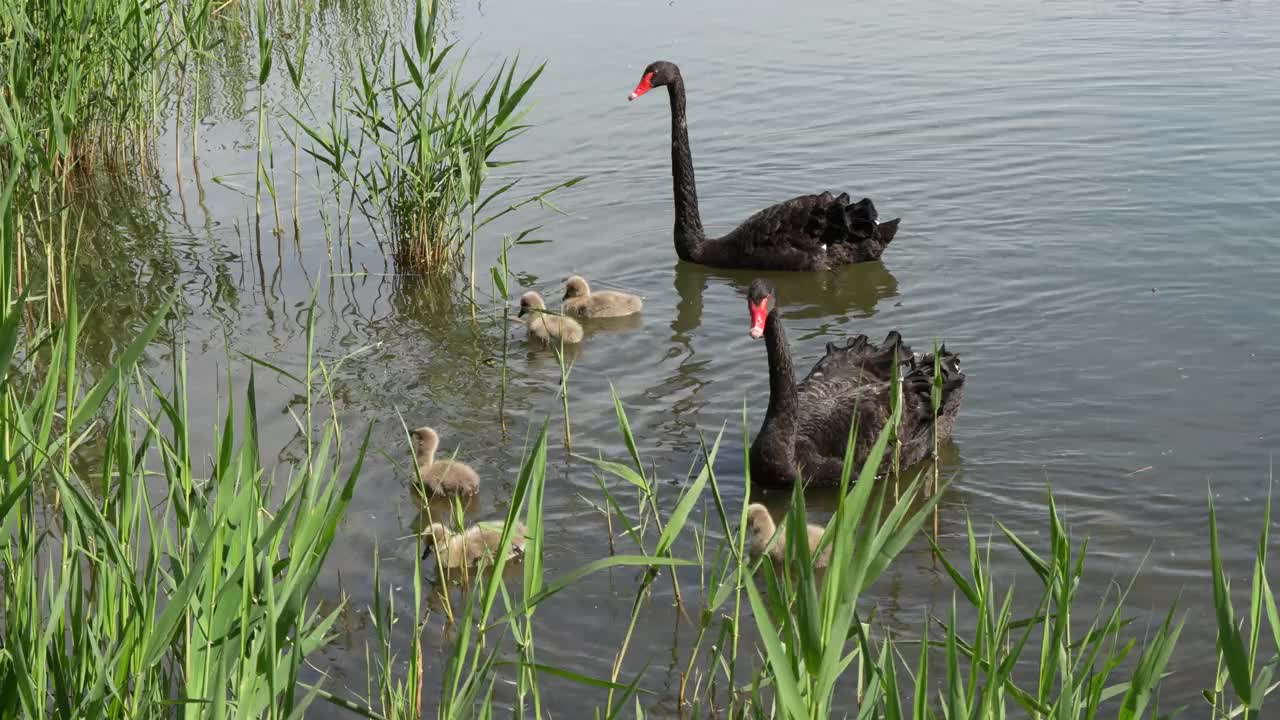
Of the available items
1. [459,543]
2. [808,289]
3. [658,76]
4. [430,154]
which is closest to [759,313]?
[459,543]

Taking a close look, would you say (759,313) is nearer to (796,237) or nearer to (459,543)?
(459,543)

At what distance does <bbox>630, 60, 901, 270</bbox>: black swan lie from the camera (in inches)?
308

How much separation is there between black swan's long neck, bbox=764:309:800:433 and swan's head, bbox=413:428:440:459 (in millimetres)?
1239

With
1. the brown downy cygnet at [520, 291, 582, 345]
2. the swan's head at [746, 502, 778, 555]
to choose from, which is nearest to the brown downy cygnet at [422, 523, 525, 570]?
the swan's head at [746, 502, 778, 555]

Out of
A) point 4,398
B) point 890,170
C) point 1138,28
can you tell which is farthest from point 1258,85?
point 4,398

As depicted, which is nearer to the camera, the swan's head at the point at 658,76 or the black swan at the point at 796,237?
the black swan at the point at 796,237

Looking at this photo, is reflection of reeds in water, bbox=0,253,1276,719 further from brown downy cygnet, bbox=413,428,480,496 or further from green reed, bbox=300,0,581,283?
green reed, bbox=300,0,581,283

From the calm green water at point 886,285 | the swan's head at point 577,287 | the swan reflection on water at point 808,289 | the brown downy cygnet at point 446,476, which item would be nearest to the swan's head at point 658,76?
the calm green water at point 886,285

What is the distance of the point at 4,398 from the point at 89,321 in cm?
426

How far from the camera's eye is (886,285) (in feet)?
25.3

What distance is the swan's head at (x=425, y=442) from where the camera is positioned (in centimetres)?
536

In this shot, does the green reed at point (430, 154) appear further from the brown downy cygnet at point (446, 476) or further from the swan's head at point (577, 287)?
the brown downy cygnet at point (446, 476)

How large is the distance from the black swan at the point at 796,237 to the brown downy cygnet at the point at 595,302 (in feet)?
3.34

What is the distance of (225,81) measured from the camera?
11938 millimetres
